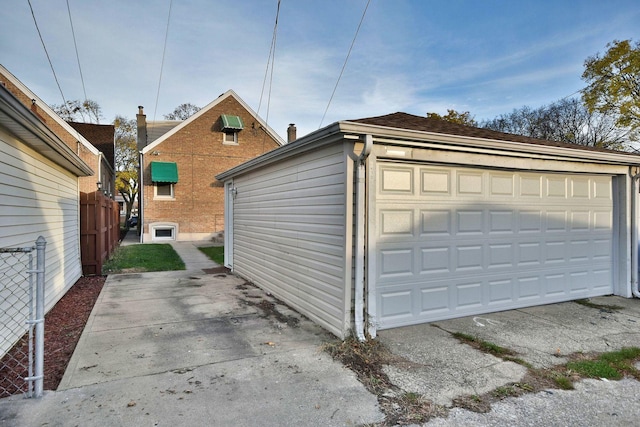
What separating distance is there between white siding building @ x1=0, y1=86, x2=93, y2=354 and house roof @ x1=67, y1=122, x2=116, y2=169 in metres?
17.6

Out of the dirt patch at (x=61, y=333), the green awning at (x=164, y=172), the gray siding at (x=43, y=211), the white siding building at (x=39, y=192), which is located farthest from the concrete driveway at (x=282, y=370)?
the green awning at (x=164, y=172)

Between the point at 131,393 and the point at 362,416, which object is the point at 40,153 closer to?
the point at 131,393

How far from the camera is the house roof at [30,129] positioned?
328 centimetres

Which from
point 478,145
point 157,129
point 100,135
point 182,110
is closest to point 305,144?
point 478,145

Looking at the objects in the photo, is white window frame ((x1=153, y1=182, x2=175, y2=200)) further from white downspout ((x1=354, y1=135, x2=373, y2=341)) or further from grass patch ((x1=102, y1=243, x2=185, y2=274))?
white downspout ((x1=354, y1=135, x2=373, y2=341))

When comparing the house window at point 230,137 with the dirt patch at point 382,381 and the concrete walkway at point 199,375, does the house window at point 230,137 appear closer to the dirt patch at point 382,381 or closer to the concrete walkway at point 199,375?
the concrete walkway at point 199,375

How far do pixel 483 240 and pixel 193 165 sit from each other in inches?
650

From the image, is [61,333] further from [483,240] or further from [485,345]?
[483,240]

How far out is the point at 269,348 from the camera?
4289 mm

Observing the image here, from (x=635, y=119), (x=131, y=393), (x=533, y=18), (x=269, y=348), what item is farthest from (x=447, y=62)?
(x=131, y=393)

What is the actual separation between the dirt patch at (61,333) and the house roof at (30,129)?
92.6 inches

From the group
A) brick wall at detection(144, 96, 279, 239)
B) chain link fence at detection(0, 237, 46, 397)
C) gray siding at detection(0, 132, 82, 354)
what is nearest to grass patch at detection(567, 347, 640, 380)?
chain link fence at detection(0, 237, 46, 397)

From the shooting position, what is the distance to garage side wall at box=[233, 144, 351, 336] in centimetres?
468

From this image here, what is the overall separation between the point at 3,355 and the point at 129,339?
3.90 feet
